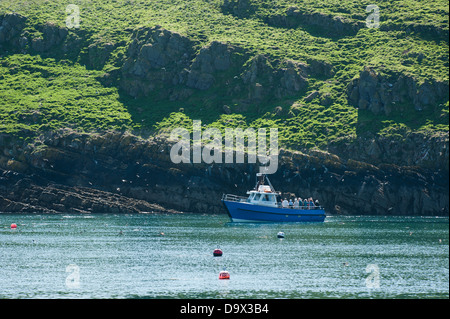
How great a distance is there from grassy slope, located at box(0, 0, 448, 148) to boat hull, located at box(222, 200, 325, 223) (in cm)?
2578

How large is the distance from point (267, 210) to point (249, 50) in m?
59.4

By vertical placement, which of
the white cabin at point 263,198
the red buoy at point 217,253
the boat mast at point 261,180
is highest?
the red buoy at point 217,253

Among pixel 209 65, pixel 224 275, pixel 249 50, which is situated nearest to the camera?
pixel 224 275

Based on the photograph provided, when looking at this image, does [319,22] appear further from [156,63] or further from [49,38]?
[49,38]

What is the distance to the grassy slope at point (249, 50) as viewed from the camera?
15538 cm

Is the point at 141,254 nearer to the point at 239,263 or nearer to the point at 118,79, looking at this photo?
the point at 239,263

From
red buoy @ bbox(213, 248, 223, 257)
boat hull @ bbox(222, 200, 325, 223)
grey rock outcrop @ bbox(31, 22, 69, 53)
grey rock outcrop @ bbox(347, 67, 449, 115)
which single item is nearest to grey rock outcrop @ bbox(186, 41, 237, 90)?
grey rock outcrop @ bbox(347, 67, 449, 115)

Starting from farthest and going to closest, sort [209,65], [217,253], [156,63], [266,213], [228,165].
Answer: [156,63] → [209,65] → [228,165] → [266,213] → [217,253]

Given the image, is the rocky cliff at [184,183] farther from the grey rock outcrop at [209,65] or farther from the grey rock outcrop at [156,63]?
the grey rock outcrop at [156,63]

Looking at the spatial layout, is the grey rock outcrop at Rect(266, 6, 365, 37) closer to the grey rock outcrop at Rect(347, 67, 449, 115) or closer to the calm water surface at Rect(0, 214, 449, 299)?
the grey rock outcrop at Rect(347, 67, 449, 115)

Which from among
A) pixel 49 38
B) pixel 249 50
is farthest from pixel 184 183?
pixel 49 38

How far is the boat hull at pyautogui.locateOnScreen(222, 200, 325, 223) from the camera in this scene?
12112 centimetres

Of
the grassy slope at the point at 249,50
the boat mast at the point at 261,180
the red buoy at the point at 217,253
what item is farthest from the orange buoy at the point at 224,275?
the grassy slope at the point at 249,50

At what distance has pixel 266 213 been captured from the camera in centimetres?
12375
